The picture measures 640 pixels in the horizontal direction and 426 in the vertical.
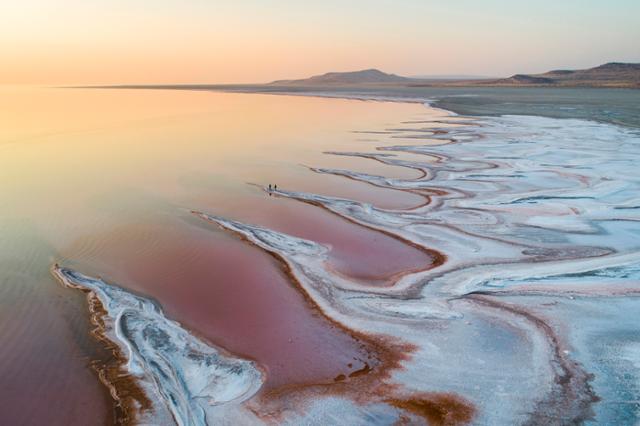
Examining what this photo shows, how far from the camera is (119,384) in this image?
666cm

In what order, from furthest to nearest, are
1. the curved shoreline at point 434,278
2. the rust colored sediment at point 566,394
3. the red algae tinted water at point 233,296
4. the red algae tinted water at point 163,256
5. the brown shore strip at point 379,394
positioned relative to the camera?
the red algae tinted water at point 233,296, the red algae tinted water at point 163,256, the curved shoreline at point 434,278, the brown shore strip at point 379,394, the rust colored sediment at point 566,394

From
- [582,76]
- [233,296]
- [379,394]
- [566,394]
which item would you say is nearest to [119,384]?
[233,296]

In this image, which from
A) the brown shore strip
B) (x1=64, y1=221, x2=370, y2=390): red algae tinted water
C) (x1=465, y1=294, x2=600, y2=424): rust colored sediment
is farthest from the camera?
(x1=64, y1=221, x2=370, y2=390): red algae tinted water

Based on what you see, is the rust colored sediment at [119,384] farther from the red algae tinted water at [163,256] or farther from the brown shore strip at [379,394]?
the brown shore strip at [379,394]

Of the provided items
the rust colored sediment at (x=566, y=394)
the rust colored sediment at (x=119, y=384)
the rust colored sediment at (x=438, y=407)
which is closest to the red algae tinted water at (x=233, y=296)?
the rust colored sediment at (x=438, y=407)

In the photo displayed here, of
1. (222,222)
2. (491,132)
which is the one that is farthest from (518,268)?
(491,132)

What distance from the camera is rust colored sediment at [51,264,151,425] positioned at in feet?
20.2

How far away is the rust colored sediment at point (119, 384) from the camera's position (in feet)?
20.2

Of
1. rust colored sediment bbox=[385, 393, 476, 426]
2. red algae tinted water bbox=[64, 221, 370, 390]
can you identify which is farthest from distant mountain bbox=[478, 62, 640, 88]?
rust colored sediment bbox=[385, 393, 476, 426]

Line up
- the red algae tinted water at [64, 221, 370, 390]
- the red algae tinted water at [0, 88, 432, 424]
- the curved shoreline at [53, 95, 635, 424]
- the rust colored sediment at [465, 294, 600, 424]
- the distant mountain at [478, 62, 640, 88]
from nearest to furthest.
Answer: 1. the rust colored sediment at [465, 294, 600, 424]
2. the curved shoreline at [53, 95, 635, 424]
3. the red algae tinted water at [0, 88, 432, 424]
4. the red algae tinted water at [64, 221, 370, 390]
5. the distant mountain at [478, 62, 640, 88]

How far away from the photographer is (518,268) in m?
10.3

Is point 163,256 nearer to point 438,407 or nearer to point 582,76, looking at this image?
point 438,407

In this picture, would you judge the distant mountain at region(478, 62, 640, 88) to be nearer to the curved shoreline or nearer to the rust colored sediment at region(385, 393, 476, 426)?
the curved shoreline

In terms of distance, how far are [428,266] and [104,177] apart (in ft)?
45.4
